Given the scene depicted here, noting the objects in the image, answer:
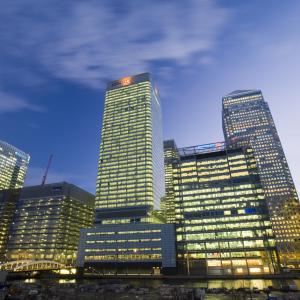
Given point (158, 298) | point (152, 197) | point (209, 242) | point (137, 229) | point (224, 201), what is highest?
point (152, 197)

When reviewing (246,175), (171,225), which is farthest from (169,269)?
(246,175)

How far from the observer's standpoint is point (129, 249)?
162 metres

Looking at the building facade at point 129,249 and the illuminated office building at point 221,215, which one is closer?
the illuminated office building at point 221,215

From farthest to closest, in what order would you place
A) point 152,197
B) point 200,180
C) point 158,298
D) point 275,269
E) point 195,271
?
1. point 152,197
2. point 200,180
3. point 195,271
4. point 275,269
5. point 158,298

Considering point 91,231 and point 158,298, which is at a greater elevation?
point 91,231

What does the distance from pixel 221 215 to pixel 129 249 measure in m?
62.9

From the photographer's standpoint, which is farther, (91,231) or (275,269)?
(91,231)

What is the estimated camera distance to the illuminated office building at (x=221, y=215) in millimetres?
139875

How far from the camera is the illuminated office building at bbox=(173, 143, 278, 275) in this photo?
140 metres

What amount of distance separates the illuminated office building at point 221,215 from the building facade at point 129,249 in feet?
27.9

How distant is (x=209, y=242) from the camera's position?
148750mm

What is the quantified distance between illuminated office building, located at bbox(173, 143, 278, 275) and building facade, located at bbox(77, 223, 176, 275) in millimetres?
8499

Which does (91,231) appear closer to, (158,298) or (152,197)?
(152,197)

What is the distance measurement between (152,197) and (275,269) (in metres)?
92.9
